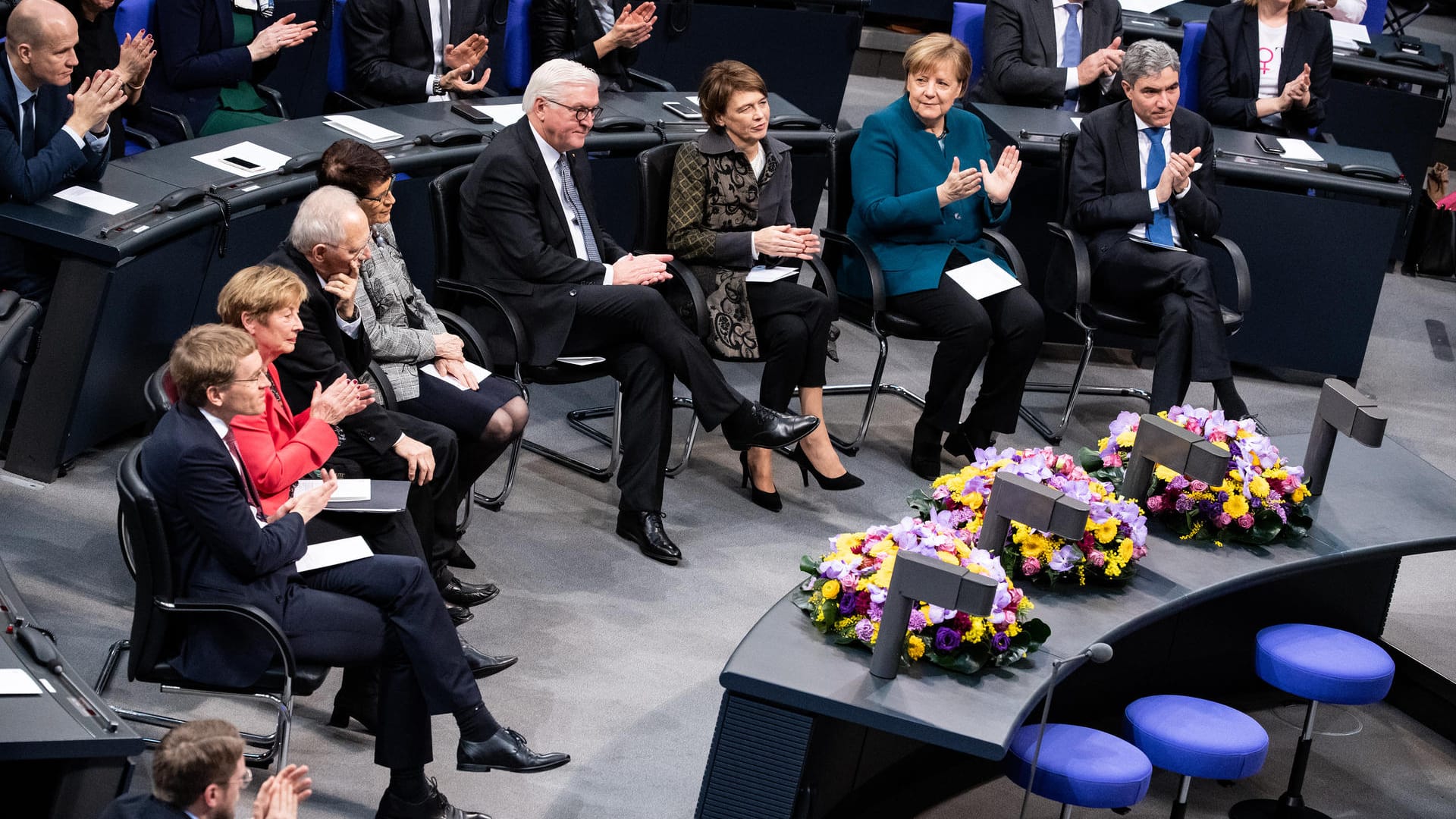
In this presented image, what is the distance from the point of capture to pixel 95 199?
14.8 feet

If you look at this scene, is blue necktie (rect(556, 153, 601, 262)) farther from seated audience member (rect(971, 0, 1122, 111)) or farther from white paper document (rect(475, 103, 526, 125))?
seated audience member (rect(971, 0, 1122, 111))

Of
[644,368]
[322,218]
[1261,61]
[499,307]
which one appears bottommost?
[644,368]

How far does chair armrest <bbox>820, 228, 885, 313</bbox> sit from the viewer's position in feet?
18.2

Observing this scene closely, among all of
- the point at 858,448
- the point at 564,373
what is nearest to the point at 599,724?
the point at 564,373

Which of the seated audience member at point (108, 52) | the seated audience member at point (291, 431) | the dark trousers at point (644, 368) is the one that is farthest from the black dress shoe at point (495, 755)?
the seated audience member at point (108, 52)

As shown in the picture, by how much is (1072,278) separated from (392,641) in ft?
10.7

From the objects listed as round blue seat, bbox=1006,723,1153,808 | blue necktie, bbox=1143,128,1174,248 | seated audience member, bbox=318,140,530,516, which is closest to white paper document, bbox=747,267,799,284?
seated audience member, bbox=318,140,530,516

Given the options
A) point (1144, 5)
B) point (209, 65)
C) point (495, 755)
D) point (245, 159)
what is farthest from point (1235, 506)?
point (1144, 5)

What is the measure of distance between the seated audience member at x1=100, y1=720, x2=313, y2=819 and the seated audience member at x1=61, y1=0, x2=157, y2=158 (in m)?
3.16

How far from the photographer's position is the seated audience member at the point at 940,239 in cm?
551

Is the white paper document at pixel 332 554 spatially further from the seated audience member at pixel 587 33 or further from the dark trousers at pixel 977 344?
the seated audience member at pixel 587 33

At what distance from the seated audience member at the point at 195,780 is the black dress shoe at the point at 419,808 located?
2.65 feet

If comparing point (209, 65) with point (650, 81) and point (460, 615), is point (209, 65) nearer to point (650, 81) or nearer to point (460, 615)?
point (650, 81)

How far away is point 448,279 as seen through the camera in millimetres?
4871
